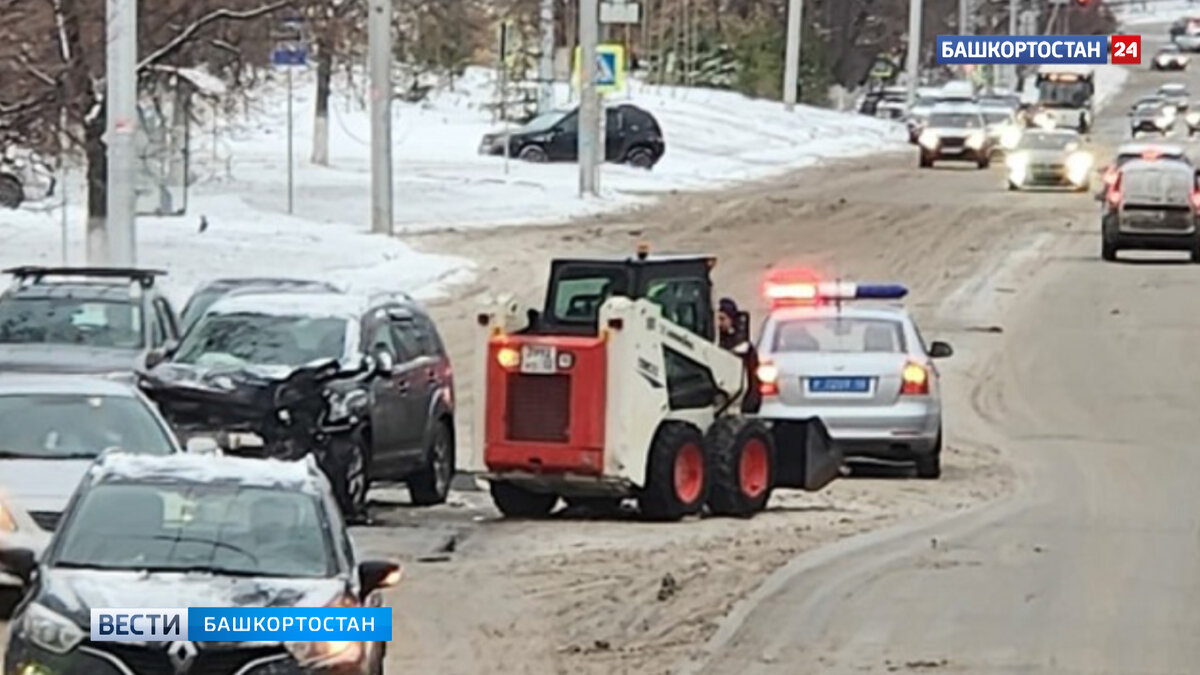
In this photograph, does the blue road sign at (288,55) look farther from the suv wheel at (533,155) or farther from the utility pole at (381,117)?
the suv wheel at (533,155)

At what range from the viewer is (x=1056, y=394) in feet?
98.3

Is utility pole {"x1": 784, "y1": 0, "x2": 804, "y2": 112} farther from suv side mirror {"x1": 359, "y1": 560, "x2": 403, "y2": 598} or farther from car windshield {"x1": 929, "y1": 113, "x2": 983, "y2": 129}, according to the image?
suv side mirror {"x1": 359, "y1": 560, "x2": 403, "y2": 598}

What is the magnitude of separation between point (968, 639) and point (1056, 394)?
15.2 meters

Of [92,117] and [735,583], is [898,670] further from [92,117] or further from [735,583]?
[92,117]

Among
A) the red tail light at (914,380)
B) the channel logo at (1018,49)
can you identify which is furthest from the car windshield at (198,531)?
the channel logo at (1018,49)

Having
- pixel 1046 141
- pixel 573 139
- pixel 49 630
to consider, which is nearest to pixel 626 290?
pixel 49 630

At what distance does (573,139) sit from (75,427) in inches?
1903

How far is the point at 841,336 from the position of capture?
23781 millimetres

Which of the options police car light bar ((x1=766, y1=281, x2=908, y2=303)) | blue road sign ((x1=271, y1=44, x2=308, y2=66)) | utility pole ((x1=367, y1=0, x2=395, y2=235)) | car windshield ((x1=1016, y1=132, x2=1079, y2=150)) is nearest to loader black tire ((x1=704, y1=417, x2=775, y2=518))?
police car light bar ((x1=766, y1=281, x2=908, y2=303))

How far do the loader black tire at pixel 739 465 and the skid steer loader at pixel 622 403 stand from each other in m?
0.01

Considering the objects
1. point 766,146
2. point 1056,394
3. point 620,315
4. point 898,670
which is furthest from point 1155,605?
point 766,146

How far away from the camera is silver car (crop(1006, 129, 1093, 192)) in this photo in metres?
60.8

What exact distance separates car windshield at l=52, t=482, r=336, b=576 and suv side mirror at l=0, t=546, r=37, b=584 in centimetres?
18

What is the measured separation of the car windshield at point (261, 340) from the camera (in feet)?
66.6
